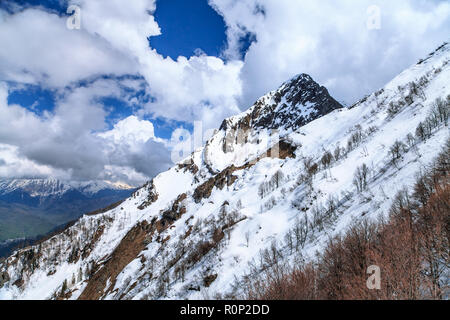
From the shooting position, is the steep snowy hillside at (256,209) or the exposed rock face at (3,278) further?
the exposed rock face at (3,278)

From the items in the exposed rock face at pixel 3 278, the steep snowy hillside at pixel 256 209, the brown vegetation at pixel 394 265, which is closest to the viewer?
the brown vegetation at pixel 394 265

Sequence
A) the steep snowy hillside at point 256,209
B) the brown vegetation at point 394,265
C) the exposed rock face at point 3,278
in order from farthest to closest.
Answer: the exposed rock face at point 3,278
the steep snowy hillside at point 256,209
the brown vegetation at point 394,265

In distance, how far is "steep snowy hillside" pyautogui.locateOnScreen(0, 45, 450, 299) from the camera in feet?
99.9

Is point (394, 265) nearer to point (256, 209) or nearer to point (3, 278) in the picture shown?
point (256, 209)

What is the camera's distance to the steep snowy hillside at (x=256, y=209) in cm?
3045

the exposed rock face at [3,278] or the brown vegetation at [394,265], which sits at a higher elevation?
the brown vegetation at [394,265]

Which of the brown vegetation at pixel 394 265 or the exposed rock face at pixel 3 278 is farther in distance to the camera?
the exposed rock face at pixel 3 278

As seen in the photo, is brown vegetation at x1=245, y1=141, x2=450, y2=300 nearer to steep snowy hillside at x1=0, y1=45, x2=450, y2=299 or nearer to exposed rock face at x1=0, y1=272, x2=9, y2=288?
steep snowy hillside at x1=0, y1=45, x2=450, y2=299

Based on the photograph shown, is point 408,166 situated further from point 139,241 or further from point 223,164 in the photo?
point 223,164

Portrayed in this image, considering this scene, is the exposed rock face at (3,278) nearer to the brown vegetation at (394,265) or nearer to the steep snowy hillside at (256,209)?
the steep snowy hillside at (256,209)

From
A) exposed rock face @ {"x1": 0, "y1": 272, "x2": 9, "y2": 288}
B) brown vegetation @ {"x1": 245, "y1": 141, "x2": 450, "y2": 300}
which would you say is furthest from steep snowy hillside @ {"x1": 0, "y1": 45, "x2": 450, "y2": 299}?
brown vegetation @ {"x1": 245, "y1": 141, "x2": 450, "y2": 300}

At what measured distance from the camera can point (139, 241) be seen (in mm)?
113125

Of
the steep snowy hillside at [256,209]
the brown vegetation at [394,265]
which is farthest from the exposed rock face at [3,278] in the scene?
the brown vegetation at [394,265]

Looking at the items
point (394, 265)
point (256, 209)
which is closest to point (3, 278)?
point (256, 209)
